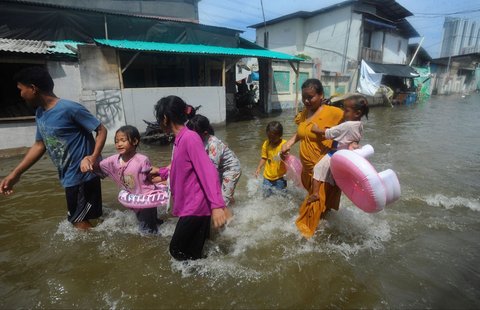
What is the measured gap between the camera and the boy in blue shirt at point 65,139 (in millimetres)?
2851

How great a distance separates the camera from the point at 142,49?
386 inches

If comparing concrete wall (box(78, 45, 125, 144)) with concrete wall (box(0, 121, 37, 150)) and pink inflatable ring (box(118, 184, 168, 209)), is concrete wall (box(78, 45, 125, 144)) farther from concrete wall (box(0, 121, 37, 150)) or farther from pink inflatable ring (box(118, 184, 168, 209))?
pink inflatable ring (box(118, 184, 168, 209))

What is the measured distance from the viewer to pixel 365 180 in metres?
2.82

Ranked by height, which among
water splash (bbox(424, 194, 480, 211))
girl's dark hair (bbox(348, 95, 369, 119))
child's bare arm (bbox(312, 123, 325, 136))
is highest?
girl's dark hair (bbox(348, 95, 369, 119))

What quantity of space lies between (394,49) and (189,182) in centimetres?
3175

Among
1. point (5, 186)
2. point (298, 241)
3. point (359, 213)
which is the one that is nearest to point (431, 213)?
point (359, 213)

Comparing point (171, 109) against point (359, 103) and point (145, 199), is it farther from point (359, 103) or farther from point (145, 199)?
point (359, 103)

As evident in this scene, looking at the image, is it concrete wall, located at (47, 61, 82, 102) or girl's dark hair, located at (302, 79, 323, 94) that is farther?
concrete wall, located at (47, 61, 82, 102)

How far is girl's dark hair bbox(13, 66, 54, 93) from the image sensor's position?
9.15 ft

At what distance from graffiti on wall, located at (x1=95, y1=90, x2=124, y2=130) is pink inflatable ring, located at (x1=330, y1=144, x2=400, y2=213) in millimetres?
8578

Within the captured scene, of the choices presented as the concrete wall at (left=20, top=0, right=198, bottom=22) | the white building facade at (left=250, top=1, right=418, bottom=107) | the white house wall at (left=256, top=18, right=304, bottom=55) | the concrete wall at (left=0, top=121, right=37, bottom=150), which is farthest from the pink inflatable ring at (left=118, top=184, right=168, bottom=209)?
the white house wall at (left=256, top=18, right=304, bottom=55)

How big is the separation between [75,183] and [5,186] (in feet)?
2.11

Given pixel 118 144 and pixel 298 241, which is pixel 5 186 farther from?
pixel 298 241

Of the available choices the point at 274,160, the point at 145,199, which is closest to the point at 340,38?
the point at 274,160
